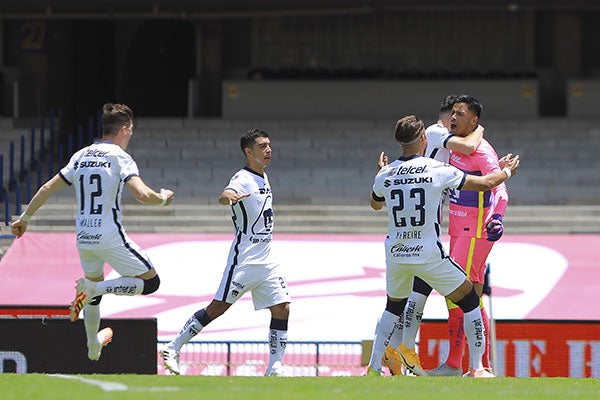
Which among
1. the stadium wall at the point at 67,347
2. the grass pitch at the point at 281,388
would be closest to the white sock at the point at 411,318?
the grass pitch at the point at 281,388

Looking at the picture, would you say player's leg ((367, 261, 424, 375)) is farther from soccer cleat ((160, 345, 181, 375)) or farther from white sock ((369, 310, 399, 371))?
soccer cleat ((160, 345, 181, 375))

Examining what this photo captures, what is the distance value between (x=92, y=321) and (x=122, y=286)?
399 millimetres

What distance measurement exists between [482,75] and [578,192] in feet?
15.5

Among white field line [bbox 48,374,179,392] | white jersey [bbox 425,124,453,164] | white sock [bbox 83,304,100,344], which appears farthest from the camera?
white jersey [bbox 425,124,453,164]

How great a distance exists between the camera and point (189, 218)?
69.3ft

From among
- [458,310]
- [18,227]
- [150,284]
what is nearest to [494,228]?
[458,310]

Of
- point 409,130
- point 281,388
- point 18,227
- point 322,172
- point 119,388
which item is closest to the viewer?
point 119,388

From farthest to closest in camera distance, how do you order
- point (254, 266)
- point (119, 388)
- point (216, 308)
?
point (216, 308) → point (254, 266) → point (119, 388)

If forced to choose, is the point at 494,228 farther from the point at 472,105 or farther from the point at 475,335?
the point at 472,105

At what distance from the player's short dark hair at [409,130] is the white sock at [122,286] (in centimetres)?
232

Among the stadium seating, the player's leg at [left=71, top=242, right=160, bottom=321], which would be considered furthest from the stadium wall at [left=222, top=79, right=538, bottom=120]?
the player's leg at [left=71, top=242, right=160, bottom=321]

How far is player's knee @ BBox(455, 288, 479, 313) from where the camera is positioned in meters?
10.7

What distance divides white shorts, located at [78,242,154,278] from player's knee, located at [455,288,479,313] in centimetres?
244

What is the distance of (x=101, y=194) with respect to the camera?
10664mm
